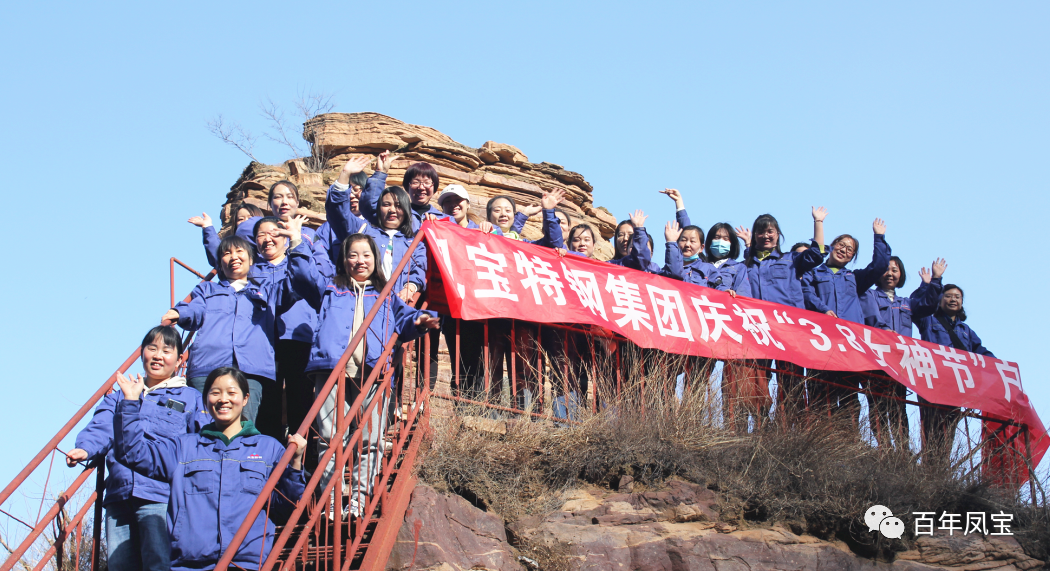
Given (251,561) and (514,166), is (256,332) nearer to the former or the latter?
(251,561)

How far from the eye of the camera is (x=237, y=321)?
21.0ft

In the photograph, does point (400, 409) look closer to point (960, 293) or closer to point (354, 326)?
point (354, 326)

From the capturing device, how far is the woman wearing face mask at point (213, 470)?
189 inches

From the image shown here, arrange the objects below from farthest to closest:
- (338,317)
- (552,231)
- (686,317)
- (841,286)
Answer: (841,286), (552,231), (686,317), (338,317)

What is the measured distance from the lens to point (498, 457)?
6.77 m

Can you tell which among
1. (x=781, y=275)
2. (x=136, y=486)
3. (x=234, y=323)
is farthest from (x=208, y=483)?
(x=781, y=275)

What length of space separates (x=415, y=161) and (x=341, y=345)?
903cm

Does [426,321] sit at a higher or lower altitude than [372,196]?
lower

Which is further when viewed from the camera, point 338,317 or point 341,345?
point 338,317

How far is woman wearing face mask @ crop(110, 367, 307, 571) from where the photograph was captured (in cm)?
481

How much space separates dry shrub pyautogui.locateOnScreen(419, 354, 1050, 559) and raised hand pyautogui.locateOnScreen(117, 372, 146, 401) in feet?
6.61

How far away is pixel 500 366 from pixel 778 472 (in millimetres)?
2310

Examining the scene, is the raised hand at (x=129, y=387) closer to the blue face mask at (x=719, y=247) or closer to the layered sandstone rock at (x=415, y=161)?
the blue face mask at (x=719, y=247)

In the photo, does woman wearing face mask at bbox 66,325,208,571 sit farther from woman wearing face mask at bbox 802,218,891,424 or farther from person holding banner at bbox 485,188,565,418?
woman wearing face mask at bbox 802,218,891,424
